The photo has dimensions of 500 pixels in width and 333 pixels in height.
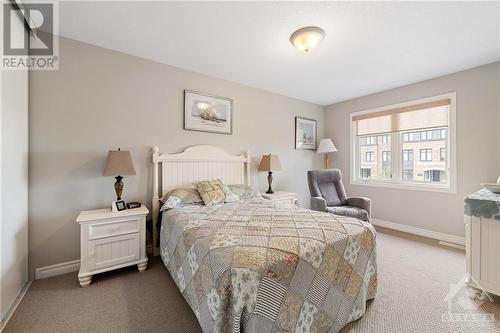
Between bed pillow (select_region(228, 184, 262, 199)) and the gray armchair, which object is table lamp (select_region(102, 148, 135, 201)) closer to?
bed pillow (select_region(228, 184, 262, 199))

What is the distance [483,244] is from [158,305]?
9.08 feet

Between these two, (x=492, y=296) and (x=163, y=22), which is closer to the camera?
(x=492, y=296)

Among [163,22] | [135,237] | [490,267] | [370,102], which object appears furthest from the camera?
[370,102]

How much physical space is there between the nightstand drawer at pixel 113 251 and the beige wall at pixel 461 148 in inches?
157

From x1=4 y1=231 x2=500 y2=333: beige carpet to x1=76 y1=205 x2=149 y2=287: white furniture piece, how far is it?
0.49ft

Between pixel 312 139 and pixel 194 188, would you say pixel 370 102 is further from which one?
pixel 194 188

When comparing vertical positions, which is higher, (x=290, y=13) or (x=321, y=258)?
(x=290, y=13)

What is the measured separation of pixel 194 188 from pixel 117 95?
4.68 feet

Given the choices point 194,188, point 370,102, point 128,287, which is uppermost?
point 370,102

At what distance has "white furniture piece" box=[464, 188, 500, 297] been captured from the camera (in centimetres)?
170

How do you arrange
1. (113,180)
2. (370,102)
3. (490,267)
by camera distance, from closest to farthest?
(490,267) < (113,180) < (370,102)

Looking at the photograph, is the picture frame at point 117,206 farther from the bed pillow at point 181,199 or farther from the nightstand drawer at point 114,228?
the bed pillow at point 181,199

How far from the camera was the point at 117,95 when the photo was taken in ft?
8.11

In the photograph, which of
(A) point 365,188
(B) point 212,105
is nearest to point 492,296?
(A) point 365,188
